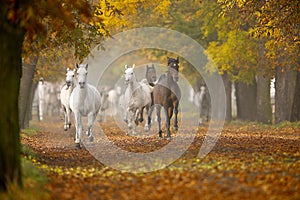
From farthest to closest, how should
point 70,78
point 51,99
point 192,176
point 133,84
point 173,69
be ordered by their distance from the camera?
1. point 51,99
2. point 133,84
3. point 70,78
4. point 173,69
5. point 192,176

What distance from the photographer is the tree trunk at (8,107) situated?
11.1m

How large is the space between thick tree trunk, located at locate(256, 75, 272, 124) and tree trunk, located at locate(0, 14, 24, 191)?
2562 centimetres

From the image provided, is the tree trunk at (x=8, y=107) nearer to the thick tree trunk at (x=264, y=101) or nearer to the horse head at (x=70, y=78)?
the horse head at (x=70, y=78)

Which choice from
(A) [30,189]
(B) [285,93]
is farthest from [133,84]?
(A) [30,189]

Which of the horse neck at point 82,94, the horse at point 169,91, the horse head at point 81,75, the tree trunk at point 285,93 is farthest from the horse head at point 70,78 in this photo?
the tree trunk at point 285,93

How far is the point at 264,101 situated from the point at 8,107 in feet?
85.5

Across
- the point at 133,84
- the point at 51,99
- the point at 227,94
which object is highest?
the point at 51,99

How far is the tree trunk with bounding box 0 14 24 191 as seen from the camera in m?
11.1

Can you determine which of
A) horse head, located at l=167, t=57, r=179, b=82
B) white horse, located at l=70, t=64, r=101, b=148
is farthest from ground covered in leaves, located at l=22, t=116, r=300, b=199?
horse head, located at l=167, t=57, r=179, b=82

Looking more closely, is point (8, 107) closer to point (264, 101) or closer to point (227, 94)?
point (264, 101)

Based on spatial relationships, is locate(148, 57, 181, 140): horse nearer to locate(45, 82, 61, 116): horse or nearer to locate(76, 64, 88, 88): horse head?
locate(76, 64, 88, 88): horse head

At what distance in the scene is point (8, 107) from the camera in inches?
444

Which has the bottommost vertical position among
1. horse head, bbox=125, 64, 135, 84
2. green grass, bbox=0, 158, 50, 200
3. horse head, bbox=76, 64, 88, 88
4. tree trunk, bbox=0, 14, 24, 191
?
green grass, bbox=0, 158, 50, 200

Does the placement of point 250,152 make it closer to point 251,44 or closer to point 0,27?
point 0,27
